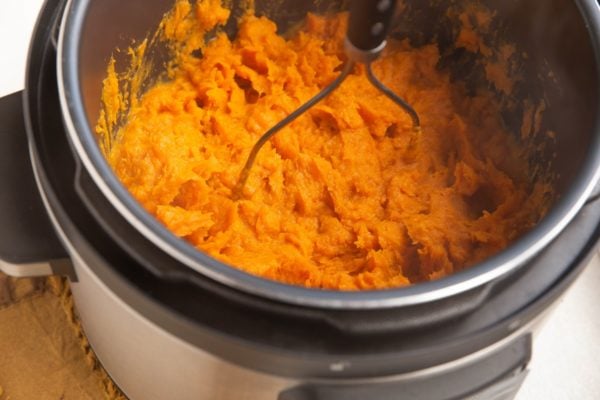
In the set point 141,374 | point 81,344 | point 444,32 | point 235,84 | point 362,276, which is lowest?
point 81,344

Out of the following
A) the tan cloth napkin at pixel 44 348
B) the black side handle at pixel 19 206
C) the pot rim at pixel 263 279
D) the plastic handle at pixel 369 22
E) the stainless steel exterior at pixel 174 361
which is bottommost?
the tan cloth napkin at pixel 44 348

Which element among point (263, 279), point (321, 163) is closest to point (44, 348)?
point (321, 163)

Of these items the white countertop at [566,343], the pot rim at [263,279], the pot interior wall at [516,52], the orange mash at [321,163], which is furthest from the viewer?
the white countertop at [566,343]

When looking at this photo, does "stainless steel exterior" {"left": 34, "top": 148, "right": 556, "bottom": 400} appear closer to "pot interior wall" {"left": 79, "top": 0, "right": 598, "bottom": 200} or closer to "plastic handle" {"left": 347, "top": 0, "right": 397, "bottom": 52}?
"pot interior wall" {"left": 79, "top": 0, "right": 598, "bottom": 200}

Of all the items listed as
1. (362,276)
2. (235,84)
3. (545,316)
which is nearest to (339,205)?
(362,276)

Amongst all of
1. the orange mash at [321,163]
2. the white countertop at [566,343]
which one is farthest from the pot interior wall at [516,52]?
the white countertop at [566,343]

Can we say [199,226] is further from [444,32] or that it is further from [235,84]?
[444,32]

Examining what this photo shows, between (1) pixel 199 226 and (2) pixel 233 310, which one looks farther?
(1) pixel 199 226

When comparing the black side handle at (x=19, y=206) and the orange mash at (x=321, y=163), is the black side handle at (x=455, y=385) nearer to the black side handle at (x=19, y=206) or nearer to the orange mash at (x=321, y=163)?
the orange mash at (x=321, y=163)
